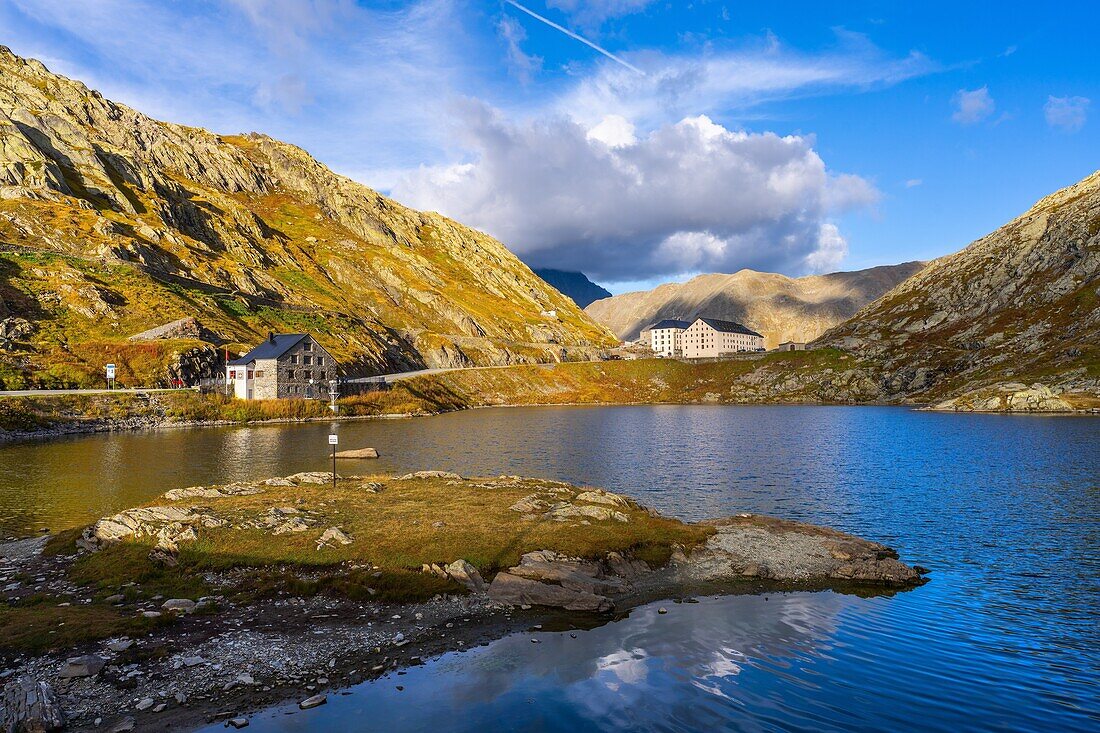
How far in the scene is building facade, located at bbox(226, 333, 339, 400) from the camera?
138 meters

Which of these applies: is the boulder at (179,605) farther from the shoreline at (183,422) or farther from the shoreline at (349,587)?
the shoreline at (183,422)

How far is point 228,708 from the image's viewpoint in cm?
1856

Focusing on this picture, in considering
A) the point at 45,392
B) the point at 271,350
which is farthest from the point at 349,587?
the point at 271,350

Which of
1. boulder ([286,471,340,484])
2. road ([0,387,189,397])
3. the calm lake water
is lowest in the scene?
the calm lake water

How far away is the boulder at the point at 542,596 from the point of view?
28219 millimetres

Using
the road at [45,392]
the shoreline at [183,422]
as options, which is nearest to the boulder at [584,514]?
the shoreline at [183,422]

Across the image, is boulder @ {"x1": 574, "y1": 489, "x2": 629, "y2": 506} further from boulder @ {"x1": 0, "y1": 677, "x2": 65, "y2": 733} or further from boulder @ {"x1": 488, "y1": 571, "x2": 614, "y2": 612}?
boulder @ {"x1": 0, "y1": 677, "x2": 65, "y2": 733}

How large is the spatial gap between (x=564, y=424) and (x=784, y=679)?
112 meters

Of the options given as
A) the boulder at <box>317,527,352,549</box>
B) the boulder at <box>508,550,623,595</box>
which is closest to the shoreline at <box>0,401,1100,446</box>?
the boulder at <box>317,527,352,549</box>

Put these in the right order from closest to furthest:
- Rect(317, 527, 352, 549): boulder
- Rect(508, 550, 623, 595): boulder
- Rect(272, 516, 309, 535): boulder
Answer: Rect(508, 550, 623, 595): boulder, Rect(317, 527, 352, 549): boulder, Rect(272, 516, 309, 535): boulder

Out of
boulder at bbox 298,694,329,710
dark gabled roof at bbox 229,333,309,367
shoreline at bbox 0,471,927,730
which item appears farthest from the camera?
dark gabled roof at bbox 229,333,309,367

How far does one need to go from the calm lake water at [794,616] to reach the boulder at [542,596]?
5.95ft

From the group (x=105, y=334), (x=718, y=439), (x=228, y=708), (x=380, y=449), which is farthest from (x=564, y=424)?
(x=228, y=708)

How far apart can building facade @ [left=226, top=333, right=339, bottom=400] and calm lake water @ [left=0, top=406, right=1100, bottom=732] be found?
52865 mm
